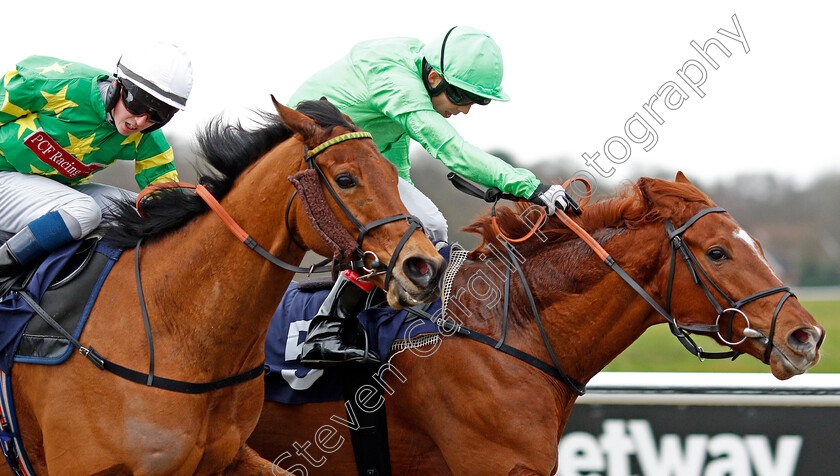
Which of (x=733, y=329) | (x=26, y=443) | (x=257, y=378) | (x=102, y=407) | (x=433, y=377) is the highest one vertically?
(x=733, y=329)

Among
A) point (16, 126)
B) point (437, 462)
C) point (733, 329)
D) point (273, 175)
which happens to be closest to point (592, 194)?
point (733, 329)

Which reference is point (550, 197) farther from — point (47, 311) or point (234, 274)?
point (47, 311)

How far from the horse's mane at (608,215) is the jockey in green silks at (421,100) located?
147 millimetres

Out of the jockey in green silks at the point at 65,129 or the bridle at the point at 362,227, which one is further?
the jockey in green silks at the point at 65,129

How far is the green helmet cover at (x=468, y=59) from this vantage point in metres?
3.61

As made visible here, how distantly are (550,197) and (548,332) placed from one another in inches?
23.5

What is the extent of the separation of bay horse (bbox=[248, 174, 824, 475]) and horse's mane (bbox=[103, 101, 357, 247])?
106 cm

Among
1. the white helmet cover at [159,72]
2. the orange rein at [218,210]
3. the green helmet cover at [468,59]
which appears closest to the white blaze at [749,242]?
the green helmet cover at [468,59]

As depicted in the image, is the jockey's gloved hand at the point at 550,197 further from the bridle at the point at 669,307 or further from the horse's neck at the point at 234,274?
the horse's neck at the point at 234,274

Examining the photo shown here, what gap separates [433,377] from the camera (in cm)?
347

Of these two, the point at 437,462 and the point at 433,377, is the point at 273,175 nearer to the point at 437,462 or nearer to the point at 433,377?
the point at 433,377

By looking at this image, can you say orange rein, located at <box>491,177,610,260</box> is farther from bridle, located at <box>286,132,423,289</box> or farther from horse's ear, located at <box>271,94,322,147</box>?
horse's ear, located at <box>271,94,322,147</box>

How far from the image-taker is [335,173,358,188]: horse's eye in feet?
9.05

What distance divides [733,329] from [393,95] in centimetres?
174
